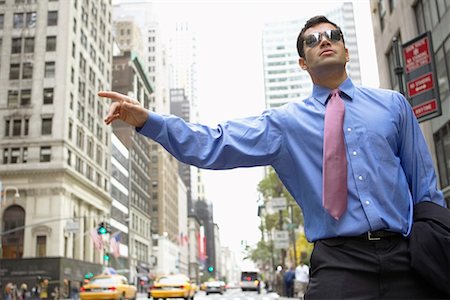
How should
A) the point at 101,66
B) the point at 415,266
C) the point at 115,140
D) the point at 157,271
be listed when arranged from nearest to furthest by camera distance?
the point at 415,266 < the point at 101,66 < the point at 115,140 < the point at 157,271

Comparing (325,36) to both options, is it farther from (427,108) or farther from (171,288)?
(171,288)

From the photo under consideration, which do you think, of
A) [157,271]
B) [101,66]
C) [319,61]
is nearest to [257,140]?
[319,61]

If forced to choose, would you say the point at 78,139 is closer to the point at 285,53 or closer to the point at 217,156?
the point at 217,156

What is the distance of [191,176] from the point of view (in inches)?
6909

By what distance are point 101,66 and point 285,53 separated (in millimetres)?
A: 96316

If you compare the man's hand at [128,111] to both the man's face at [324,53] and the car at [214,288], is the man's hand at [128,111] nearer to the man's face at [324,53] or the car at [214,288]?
the man's face at [324,53]

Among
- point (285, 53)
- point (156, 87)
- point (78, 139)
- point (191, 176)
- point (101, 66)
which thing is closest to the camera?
point (78, 139)

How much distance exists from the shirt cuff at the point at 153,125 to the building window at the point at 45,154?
37.1 meters

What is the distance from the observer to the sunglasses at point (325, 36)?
2.48m

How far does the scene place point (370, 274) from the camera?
2.00 m

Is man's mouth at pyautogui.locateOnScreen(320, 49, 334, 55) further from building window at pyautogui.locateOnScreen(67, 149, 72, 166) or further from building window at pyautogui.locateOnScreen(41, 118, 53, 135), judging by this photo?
building window at pyautogui.locateOnScreen(67, 149, 72, 166)

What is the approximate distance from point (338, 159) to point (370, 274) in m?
0.45

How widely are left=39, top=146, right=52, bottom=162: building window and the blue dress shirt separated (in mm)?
37202

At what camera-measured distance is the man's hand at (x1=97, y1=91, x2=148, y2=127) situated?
2.30 m
